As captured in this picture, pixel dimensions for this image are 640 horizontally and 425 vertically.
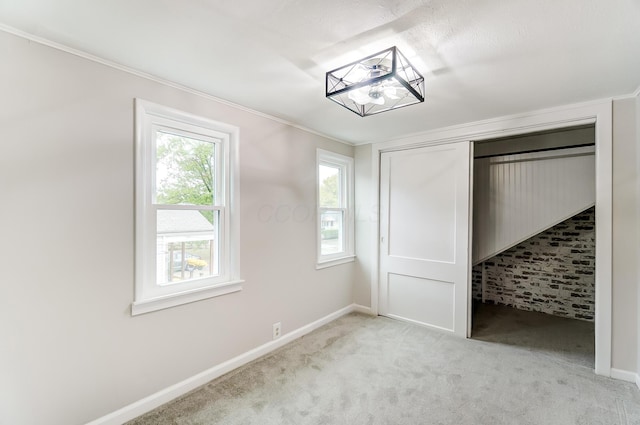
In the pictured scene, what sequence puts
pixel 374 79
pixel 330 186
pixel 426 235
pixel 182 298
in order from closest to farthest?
pixel 374 79
pixel 182 298
pixel 426 235
pixel 330 186

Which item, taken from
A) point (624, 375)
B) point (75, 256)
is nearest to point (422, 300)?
point (624, 375)

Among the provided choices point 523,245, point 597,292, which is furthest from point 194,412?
point 523,245

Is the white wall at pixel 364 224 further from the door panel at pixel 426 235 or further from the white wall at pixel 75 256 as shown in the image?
the white wall at pixel 75 256

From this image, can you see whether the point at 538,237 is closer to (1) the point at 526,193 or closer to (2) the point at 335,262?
(1) the point at 526,193

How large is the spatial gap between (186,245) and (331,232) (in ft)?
6.36

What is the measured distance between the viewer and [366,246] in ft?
13.0

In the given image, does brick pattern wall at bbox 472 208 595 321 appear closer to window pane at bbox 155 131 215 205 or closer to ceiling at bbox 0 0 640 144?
ceiling at bbox 0 0 640 144

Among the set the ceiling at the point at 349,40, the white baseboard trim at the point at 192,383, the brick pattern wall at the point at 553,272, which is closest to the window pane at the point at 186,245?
the white baseboard trim at the point at 192,383

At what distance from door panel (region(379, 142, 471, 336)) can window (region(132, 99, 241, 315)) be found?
2050 millimetres

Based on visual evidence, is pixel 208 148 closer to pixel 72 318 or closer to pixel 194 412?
pixel 72 318

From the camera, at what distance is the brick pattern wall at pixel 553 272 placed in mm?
3801

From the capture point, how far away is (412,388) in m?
2.26

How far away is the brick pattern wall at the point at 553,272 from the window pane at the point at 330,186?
2721mm

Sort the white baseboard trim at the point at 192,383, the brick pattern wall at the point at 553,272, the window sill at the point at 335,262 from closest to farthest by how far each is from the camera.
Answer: the white baseboard trim at the point at 192,383, the window sill at the point at 335,262, the brick pattern wall at the point at 553,272
